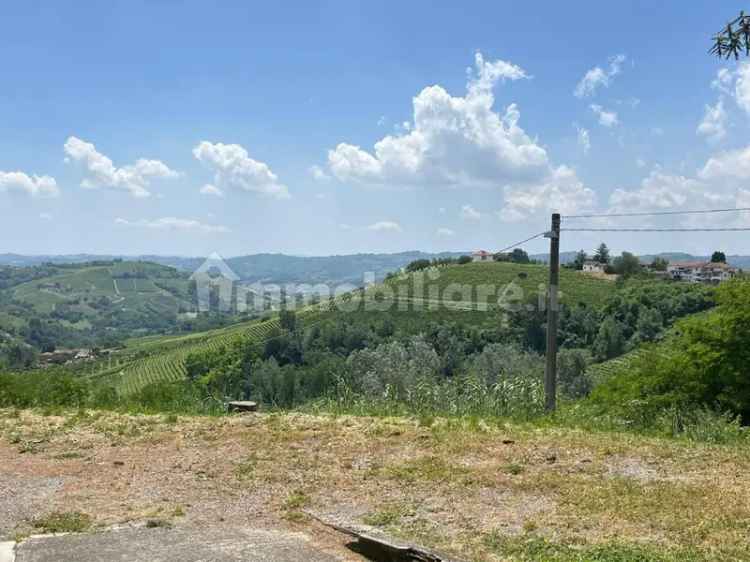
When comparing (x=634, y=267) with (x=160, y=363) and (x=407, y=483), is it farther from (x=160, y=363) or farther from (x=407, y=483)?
(x=407, y=483)

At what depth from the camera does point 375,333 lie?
59719mm

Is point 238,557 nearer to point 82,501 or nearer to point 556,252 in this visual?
point 82,501

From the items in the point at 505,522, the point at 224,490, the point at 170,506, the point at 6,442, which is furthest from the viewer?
the point at 6,442

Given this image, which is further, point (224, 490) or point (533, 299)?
point (533, 299)

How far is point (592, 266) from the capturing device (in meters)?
85.8

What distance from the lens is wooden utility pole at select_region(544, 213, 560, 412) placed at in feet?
30.4

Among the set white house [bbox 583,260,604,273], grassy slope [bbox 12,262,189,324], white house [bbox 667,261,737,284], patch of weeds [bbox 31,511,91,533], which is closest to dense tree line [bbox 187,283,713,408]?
white house [bbox 583,260,604,273]

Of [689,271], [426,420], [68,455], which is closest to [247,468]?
[68,455]

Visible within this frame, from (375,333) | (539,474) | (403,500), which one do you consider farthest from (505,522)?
(375,333)

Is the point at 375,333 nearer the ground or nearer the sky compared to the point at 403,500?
nearer the ground

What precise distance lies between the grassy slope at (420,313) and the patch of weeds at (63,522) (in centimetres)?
5486

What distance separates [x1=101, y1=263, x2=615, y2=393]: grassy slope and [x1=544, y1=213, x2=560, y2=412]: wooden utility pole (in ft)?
164

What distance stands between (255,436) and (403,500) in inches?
113

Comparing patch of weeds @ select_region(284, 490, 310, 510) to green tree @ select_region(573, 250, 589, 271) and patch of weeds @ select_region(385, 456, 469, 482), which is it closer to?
patch of weeds @ select_region(385, 456, 469, 482)
